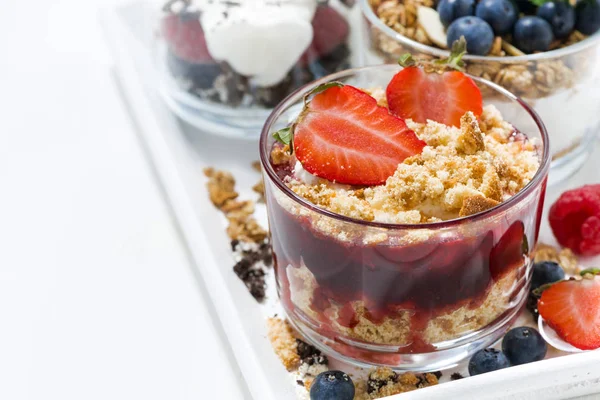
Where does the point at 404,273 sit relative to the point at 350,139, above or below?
below

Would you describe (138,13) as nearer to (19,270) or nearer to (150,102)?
(150,102)

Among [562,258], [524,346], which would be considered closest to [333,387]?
[524,346]

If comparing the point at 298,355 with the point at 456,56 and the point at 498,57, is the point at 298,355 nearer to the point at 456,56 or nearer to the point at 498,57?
the point at 456,56

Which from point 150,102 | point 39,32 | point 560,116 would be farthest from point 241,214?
point 39,32

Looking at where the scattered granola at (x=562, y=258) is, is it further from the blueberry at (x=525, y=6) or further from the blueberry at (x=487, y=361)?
the blueberry at (x=525, y=6)

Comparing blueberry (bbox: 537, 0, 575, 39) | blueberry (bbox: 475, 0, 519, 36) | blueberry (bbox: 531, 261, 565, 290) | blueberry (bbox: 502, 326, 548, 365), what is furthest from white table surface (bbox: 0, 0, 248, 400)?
blueberry (bbox: 537, 0, 575, 39)

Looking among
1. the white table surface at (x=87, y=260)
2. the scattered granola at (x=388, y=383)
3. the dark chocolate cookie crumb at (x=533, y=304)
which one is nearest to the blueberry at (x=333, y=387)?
the scattered granola at (x=388, y=383)

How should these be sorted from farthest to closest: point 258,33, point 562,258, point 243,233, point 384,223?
1. point 258,33
2. point 243,233
3. point 562,258
4. point 384,223

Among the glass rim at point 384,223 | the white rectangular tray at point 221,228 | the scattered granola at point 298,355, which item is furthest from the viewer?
the scattered granola at point 298,355
